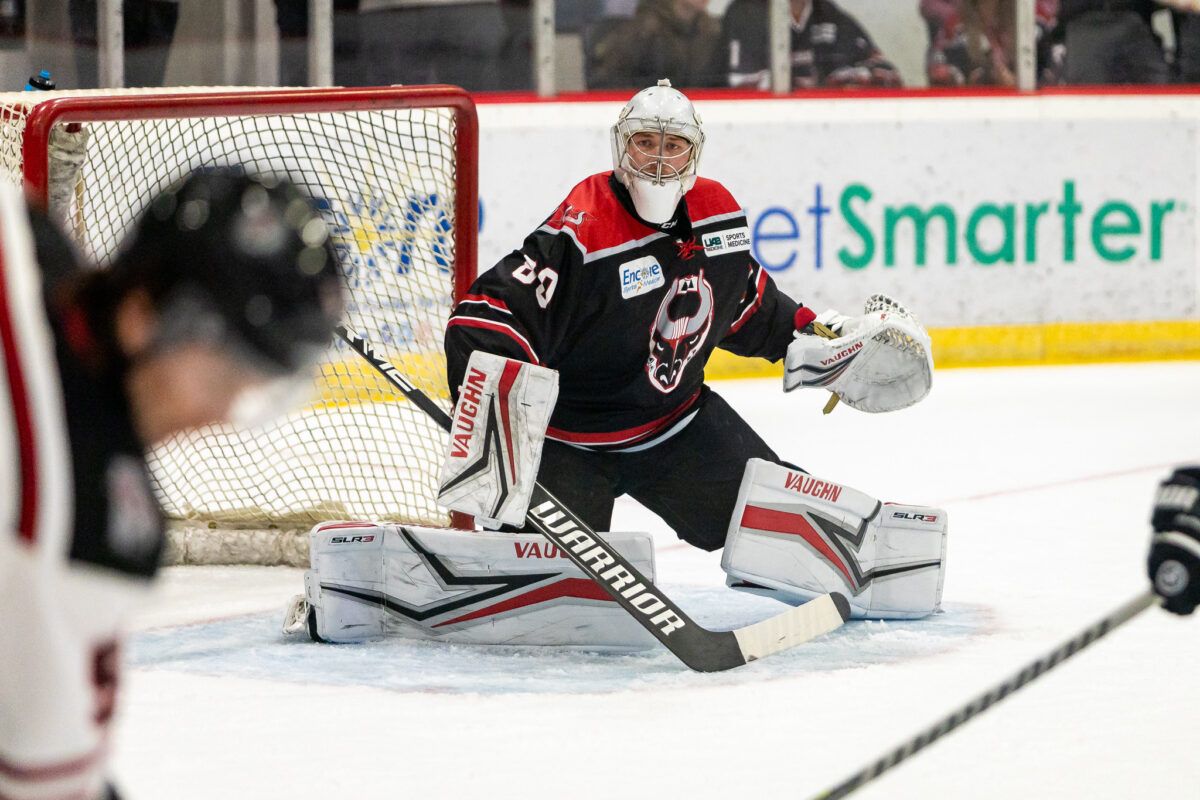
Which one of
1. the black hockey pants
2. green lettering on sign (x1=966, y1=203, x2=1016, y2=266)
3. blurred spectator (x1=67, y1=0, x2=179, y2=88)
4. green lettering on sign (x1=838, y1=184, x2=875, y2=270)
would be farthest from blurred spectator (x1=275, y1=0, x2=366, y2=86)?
the black hockey pants

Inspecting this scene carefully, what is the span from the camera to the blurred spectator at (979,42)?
6082mm

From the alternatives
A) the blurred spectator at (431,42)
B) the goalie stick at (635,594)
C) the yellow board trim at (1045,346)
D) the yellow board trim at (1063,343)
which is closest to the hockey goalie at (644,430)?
the goalie stick at (635,594)

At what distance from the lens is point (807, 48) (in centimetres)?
592

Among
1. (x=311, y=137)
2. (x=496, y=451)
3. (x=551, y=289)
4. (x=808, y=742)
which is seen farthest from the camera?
(x=311, y=137)

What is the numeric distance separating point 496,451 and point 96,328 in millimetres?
1660

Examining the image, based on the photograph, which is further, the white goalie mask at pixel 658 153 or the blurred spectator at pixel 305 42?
the blurred spectator at pixel 305 42

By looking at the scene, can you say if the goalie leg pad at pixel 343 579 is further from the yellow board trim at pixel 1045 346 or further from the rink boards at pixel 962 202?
the yellow board trim at pixel 1045 346

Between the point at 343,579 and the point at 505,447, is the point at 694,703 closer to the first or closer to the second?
the point at 505,447

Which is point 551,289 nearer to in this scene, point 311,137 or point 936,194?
point 311,137

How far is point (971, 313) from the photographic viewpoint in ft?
19.3

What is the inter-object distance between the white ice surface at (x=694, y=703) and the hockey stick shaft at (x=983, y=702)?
306 mm

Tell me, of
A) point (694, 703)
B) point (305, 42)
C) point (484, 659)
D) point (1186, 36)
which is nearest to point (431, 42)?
point (305, 42)

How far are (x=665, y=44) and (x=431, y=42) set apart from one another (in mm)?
799

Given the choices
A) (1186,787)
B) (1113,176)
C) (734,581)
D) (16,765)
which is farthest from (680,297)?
(1113,176)
